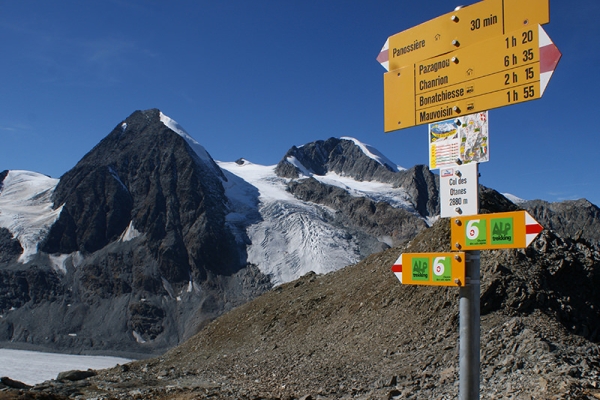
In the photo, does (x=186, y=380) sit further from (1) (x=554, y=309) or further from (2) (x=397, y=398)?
(1) (x=554, y=309)

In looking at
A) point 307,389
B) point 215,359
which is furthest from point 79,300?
point 307,389

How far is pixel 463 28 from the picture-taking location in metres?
3.79

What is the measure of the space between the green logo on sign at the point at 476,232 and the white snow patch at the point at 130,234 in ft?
308

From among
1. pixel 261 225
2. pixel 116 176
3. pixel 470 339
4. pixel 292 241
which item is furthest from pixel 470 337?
pixel 116 176

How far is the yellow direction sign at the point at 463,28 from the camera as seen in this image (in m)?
3.52

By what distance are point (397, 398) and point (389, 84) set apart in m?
8.94

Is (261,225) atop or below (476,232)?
atop

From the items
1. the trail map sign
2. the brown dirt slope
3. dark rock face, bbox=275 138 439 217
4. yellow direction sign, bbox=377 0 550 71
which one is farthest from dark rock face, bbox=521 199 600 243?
the trail map sign

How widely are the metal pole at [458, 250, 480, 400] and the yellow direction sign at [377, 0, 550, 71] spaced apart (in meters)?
1.66

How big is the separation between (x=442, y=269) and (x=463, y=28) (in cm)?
178

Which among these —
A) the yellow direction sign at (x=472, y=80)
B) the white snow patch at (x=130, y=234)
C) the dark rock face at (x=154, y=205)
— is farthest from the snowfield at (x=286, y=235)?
the yellow direction sign at (x=472, y=80)

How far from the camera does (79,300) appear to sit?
78.8 meters

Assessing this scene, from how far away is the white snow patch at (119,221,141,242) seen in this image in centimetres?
9225

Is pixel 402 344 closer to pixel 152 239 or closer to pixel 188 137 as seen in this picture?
pixel 152 239
